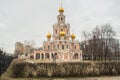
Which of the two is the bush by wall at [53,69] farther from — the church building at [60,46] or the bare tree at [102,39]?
the church building at [60,46]

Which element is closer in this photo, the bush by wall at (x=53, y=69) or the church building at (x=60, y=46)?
the bush by wall at (x=53, y=69)

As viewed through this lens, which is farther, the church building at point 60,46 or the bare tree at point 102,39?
the church building at point 60,46

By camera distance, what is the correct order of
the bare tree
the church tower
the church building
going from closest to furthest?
the bare tree, the church building, the church tower

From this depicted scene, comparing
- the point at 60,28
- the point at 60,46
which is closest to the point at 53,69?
the point at 60,46

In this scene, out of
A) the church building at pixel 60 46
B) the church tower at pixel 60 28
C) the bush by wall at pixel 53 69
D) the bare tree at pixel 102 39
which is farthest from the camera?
the church tower at pixel 60 28

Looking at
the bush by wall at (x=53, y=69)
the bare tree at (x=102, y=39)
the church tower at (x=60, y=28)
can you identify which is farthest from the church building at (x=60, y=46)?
the bush by wall at (x=53, y=69)

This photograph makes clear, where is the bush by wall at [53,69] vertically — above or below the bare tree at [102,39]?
below

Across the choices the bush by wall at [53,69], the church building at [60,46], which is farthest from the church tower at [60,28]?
the bush by wall at [53,69]

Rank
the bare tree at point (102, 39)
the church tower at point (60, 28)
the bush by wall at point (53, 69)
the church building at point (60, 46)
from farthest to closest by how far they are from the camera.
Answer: the church tower at point (60, 28) → the church building at point (60, 46) → the bare tree at point (102, 39) → the bush by wall at point (53, 69)

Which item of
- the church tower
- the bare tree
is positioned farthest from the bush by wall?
the church tower

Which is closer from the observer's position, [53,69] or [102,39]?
[53,69]

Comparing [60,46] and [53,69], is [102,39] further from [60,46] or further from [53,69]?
[53,69]

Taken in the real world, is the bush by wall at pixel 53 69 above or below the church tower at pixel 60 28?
below

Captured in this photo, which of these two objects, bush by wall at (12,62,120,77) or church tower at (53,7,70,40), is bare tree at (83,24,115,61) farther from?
bush by wall at (12,62,120,77)
